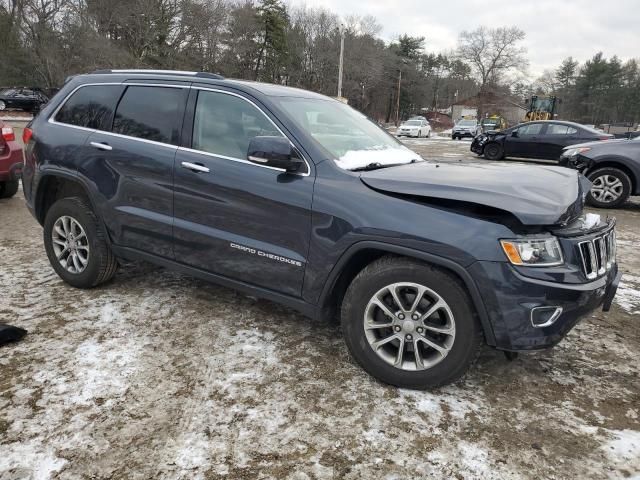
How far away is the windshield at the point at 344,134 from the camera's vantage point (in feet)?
10.2

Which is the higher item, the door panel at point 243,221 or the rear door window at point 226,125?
the rear door window at point 226,125

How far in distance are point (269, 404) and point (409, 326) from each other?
34.2 inches

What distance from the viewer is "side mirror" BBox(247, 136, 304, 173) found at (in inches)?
111

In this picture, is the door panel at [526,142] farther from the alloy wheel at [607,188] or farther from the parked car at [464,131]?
the parked car at [464,131]

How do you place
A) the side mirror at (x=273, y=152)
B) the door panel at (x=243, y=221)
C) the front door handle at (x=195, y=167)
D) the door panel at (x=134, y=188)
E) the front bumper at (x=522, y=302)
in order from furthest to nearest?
the door panel at (x=134, y=188) → the front door handle at (x=195, y=167) → the door panel at (x=243, y=221) → the side mirror at (x=273, y=152) → the front bumper at (x=522, y=302)

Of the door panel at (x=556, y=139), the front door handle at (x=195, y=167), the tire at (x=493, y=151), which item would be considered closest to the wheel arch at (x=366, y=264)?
the front door handle at (x=195, y=167)

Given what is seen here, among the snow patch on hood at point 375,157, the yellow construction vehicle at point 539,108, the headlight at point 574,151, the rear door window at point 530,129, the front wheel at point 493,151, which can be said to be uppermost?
the yellow construction vehicle at point 539,108

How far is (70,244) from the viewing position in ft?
13.1

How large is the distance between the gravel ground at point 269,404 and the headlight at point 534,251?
842mm

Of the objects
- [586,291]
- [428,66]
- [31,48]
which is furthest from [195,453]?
[428,66]

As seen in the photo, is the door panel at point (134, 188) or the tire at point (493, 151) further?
the tire at point (493, 151)

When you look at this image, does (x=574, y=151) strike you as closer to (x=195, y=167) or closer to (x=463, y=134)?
(x=195, y=167)

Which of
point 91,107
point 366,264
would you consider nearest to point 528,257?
point 366,264

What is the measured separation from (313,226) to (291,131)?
64 centimetres
